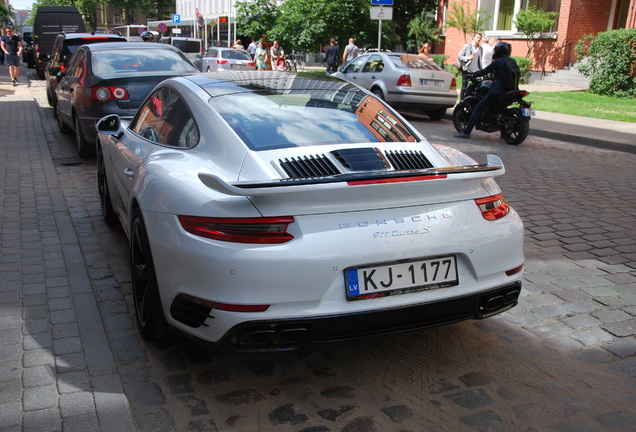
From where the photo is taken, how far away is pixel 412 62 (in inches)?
608

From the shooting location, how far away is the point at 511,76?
11.1 m

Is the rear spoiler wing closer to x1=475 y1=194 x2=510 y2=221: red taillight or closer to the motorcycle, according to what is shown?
x1=475 y1=194 x2=510 y2=221: red taillight

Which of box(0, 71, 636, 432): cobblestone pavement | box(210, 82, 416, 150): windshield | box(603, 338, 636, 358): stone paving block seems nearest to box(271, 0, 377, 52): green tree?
box(0, 71, 636, 432): cobblestone pavement

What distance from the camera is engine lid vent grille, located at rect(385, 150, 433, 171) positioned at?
342cm

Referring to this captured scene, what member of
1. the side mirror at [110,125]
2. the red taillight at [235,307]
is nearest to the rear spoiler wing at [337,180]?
the red taillight at [235,307]

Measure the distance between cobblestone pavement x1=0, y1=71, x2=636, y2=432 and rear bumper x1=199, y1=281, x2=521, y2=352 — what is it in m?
0.35

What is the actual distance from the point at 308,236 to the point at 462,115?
34.4 feet

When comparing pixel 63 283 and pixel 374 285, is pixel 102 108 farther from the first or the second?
pixel 374 285

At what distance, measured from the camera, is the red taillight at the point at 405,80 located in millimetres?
14758

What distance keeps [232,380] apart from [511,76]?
9426 mm

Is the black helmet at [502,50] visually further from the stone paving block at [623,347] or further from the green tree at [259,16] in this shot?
the green tree at [259,16]

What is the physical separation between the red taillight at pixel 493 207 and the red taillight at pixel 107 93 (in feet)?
21.4

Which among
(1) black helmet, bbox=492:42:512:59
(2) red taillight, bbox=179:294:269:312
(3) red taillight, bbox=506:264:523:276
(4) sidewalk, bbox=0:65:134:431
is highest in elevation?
(1) black helmet, bbox=492:42:512:59

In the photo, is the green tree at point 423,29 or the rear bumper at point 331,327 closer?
the rear bumper at point 331,327
